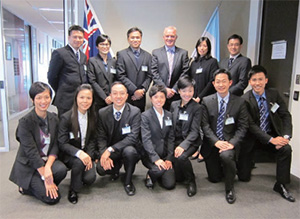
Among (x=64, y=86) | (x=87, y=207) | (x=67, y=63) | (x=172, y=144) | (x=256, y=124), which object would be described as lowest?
(x=87, y=207)

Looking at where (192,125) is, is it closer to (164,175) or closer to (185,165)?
(185,165)

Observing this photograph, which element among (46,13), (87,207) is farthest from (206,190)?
(46,13)

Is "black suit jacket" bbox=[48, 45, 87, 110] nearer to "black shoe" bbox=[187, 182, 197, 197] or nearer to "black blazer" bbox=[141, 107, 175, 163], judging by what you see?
"black blazer" bbox=[141, 107, 175, 163]

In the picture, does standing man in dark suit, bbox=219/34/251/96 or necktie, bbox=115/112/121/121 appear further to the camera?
standing man in dark suit, bbox=219/34/251/96

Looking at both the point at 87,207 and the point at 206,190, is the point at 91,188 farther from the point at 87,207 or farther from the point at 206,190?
the point at 206,190

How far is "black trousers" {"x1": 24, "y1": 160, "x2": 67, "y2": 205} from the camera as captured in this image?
6.76 feet

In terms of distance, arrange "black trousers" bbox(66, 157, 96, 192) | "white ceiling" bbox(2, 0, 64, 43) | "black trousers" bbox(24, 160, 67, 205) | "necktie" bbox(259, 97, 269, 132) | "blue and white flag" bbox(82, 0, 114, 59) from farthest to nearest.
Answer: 1. "white ceiling" bbox(2, 0, 64, 43)
2. "blue and white flag" bbox(82, 0, 114, 59)
3. "necktie" bbox(259, 97, 269, 132)
4. "black trousers" bbox(66, 157, 96, 192)
5. "black trousers" bbox(24, 160, 67, 205)

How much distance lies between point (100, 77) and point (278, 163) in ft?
7.22

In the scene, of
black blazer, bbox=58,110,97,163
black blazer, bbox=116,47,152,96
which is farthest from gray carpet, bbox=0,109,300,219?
black blazer, bbox=116,47,152,96

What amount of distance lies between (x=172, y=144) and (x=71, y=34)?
5.64 feet

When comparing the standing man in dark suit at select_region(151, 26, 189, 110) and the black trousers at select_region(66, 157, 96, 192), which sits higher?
the standing man in dark suit at select_region(151, 26, 189, 110)

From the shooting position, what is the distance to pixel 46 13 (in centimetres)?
636

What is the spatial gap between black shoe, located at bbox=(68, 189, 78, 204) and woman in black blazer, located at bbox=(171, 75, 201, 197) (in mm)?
994

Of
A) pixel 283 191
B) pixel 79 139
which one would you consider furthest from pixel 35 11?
pixel 283 191
